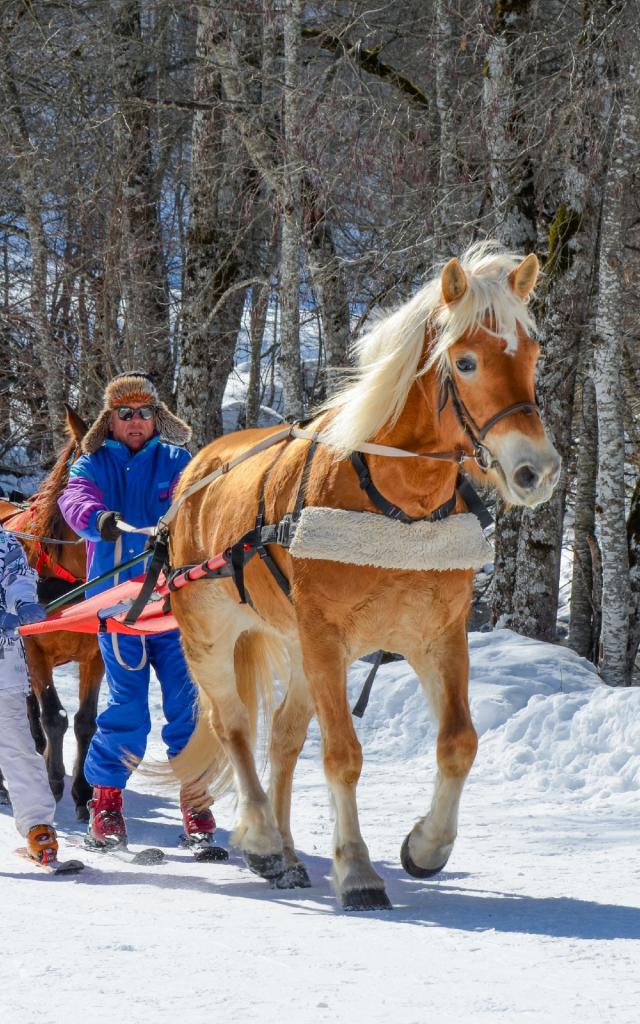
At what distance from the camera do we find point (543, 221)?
29.8 feet

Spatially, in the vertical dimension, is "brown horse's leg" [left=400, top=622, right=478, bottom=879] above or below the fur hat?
below

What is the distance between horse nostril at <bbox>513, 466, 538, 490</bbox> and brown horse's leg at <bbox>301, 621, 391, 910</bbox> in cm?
93

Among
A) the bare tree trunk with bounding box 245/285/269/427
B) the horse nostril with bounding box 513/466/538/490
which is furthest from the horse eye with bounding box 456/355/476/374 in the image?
the bare tree trunk with bounding box 245/285/269/427

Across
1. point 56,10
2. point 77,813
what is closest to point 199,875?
point 77,813

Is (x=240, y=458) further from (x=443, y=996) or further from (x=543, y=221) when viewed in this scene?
(x=543, y=221)

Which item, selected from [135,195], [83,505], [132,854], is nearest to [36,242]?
[135,195]

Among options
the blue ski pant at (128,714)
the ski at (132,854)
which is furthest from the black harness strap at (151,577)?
the ski at (132,854)

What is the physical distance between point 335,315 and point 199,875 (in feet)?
20.6

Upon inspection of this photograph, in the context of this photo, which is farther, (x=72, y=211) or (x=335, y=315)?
(x=72, y=211)

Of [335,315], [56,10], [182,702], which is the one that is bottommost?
[182,702]

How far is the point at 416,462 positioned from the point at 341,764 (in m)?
1.05

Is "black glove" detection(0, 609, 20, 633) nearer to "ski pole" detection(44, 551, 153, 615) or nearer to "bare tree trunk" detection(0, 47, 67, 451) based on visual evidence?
"ski pole" detection(44, 551, 153, 615)

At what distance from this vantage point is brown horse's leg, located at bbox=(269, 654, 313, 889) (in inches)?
200

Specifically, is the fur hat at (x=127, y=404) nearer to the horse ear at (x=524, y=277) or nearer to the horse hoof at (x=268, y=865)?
the horse hoof at (x=268, y=865)
